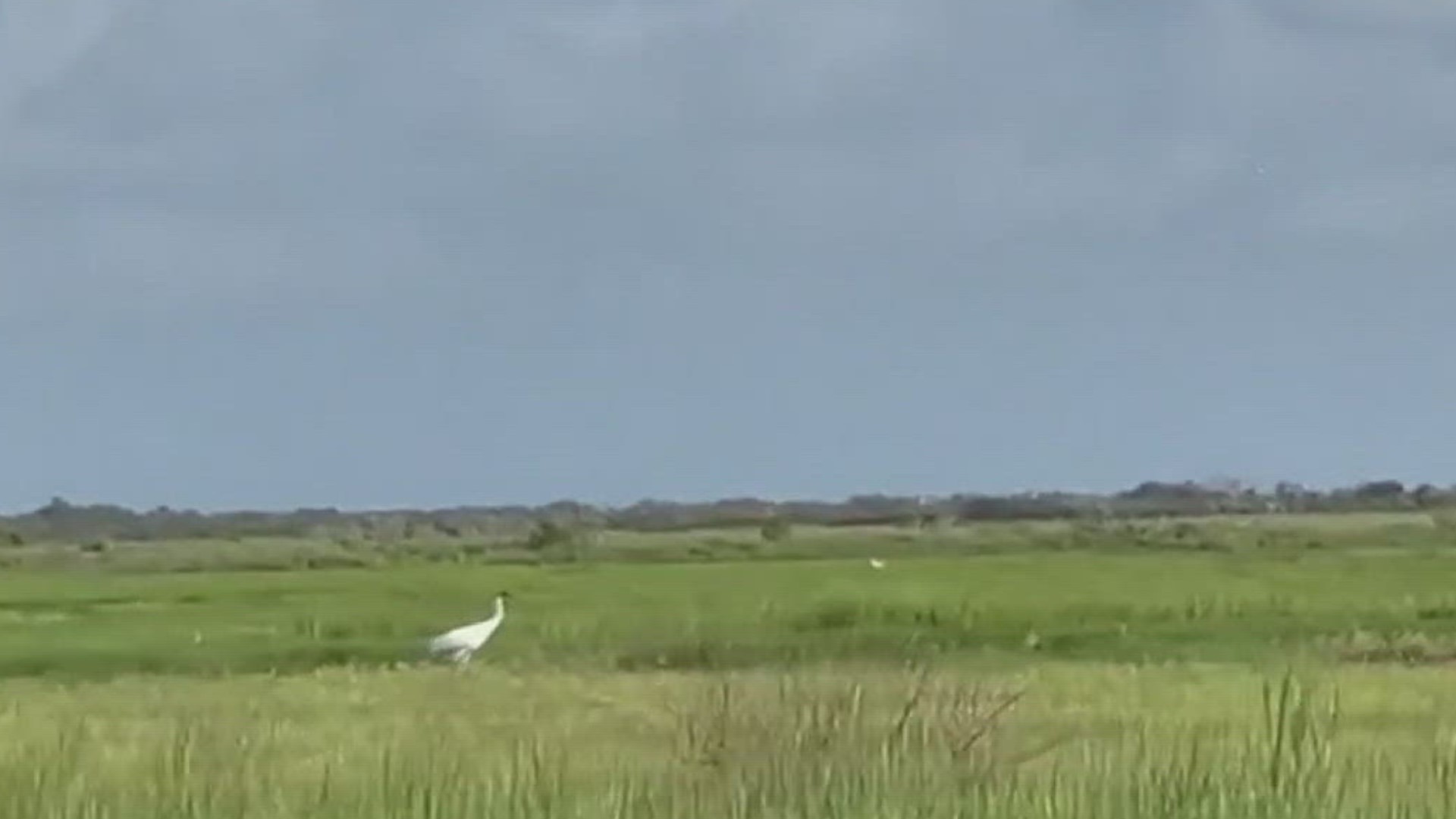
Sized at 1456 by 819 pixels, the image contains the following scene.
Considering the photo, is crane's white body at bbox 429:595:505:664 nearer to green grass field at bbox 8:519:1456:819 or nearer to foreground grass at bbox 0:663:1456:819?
green grass field at bbox 8:519:1456:819

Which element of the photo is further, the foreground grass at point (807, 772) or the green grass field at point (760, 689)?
the green grass field at point (760, 689)

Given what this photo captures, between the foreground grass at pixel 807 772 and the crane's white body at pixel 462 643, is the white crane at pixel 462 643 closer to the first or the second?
the crane's white body at pixel 462 643

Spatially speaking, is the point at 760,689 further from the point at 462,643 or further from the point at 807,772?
the point at 462,643

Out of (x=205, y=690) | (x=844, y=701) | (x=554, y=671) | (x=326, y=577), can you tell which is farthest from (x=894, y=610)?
(x=844, y=701)

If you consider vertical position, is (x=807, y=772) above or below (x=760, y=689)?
below

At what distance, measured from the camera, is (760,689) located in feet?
28.0

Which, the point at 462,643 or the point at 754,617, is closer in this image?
the point at 462,643

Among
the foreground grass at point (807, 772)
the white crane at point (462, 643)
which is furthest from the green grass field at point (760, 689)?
the white crane at point (462, 643)

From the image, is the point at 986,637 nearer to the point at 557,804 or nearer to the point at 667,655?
the point at 667,655

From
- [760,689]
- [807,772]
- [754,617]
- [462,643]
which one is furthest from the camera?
[754,617]

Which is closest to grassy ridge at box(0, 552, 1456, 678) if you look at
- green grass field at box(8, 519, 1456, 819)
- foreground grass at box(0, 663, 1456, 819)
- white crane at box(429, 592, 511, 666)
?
green grass field at box(8, 519, 1456, 819)

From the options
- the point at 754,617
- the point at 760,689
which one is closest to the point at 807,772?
the point at 760,689

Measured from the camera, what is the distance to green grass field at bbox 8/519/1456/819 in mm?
7238

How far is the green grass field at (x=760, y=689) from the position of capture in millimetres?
7238
